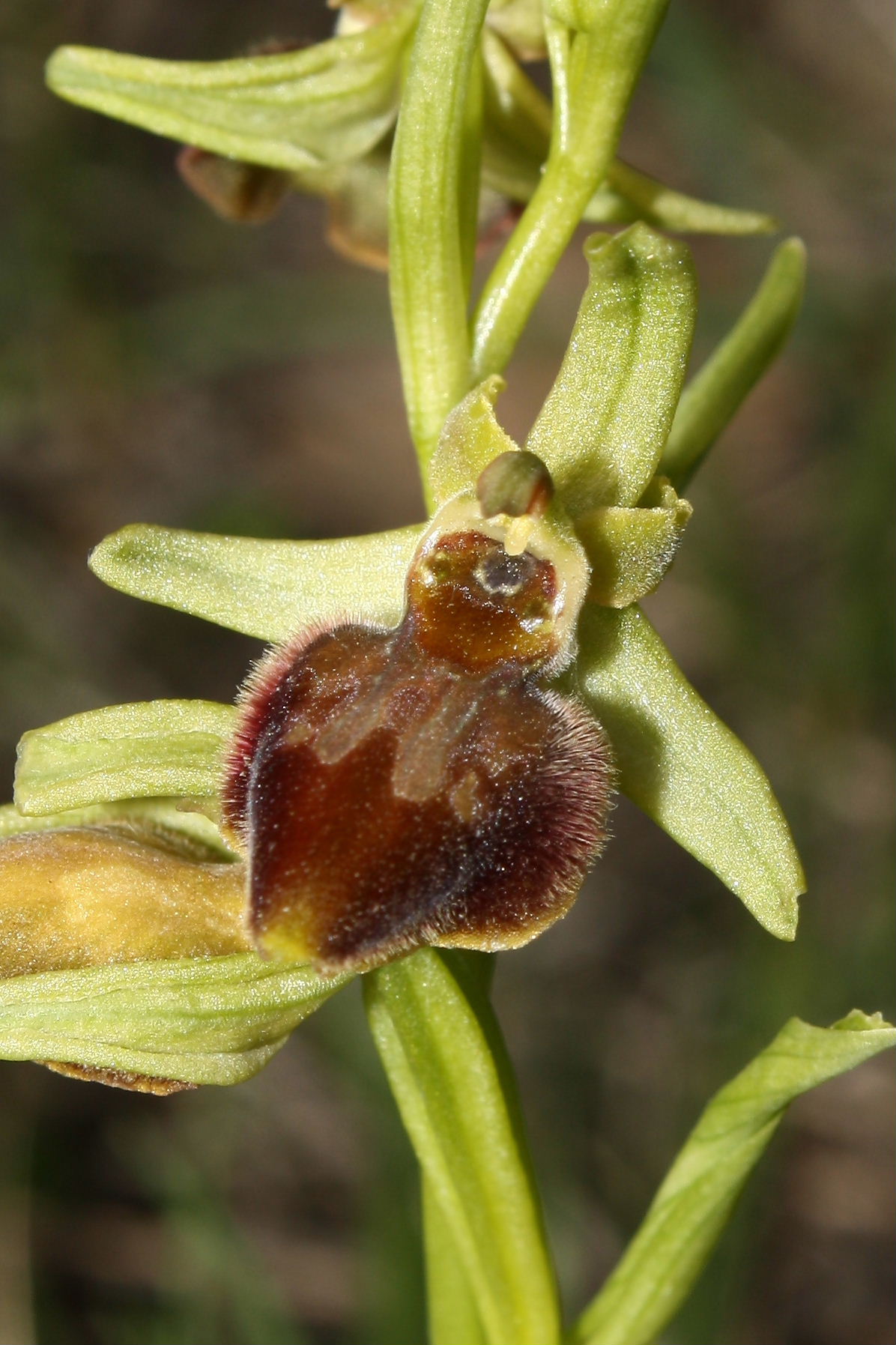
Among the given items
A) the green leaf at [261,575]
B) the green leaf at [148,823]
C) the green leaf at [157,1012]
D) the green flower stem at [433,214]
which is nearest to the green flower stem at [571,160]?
the green flower stem at [433,214]

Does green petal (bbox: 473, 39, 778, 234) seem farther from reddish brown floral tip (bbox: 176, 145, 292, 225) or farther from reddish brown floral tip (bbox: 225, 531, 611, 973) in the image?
reddish brown floral tip (bbox: 225, 531, 611, 973)

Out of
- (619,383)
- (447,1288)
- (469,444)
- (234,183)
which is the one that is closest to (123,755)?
(469,444)

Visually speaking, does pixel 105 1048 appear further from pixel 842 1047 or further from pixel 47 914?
pixel 842 1047

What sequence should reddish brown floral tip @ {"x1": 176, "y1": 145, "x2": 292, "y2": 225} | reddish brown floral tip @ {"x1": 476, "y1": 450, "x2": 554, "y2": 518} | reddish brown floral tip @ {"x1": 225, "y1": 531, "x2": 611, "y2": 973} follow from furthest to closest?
reddish brown floral tip @ {"x1": 176, "y1": 145, "x2": 292, "y2": 225} → reddish brown floral tip @ {"x1": 476, "y1": 450, "x2": 554, "y2": 518} → reddish brown floral tip @ {"x1": 225, "y1": 531, "x2": 611, "y2": 973}

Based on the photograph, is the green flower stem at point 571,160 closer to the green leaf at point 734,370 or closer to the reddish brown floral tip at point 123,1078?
the green leaf at point 734,370

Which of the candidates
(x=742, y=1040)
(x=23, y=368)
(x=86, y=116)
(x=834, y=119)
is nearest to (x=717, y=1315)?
(x=742, y=1040)

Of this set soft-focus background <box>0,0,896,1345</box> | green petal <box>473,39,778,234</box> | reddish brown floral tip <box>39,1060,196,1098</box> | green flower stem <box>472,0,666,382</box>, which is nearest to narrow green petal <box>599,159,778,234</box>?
green petal <box>473,39,778,234</box>
